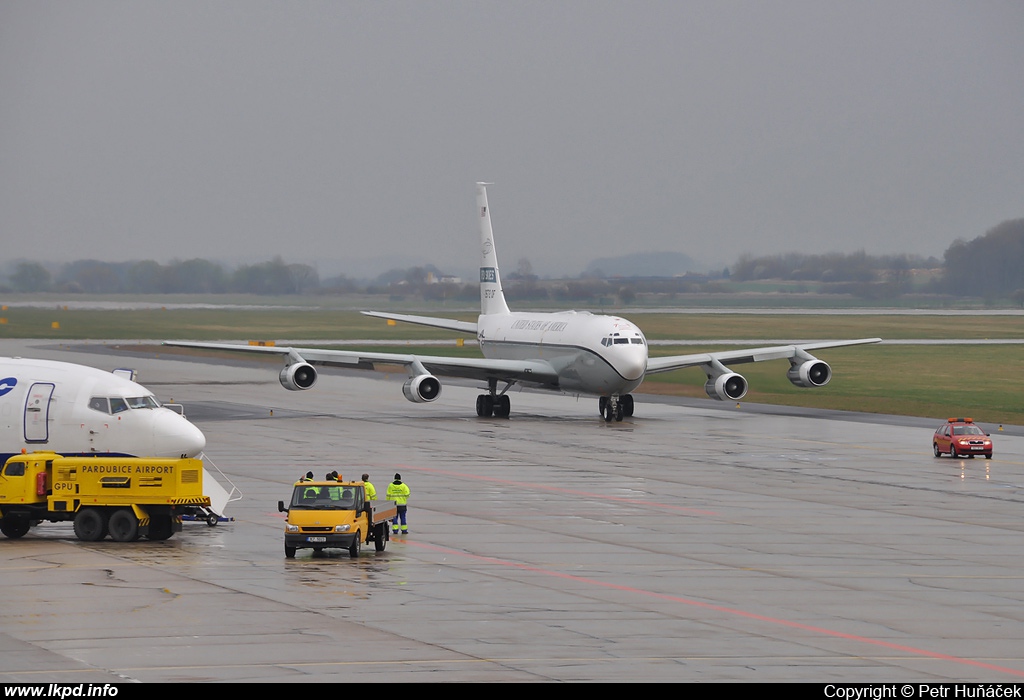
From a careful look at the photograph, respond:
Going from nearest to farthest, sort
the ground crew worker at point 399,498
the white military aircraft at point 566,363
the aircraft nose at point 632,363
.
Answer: the ground crew worker at point 399,498 → the aircraft nose at point 632,363 → the white military aircraft at point 566,363

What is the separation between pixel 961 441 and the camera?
Answer: 169ft

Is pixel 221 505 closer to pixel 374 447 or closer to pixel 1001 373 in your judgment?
pixel 374 447

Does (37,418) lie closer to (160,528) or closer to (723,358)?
(160,528)

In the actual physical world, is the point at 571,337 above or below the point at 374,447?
above

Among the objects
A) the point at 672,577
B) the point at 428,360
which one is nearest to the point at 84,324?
the point at 428,360

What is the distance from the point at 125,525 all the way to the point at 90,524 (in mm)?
845

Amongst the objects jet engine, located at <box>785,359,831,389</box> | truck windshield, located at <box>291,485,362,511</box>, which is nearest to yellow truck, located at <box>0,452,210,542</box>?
truck windshield, located at <box>291,485,362,511</box>

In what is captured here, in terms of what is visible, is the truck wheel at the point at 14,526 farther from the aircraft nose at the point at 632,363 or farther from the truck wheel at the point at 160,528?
the aircraft nose at the point at 632,363

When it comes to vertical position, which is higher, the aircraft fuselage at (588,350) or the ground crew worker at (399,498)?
the aircraft fuselage at (588,350)

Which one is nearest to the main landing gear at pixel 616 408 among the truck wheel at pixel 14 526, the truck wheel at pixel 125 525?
the truck wheel at pixel 125 525

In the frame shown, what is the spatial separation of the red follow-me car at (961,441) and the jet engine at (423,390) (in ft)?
77.2

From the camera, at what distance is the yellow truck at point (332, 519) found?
30141 millimetres

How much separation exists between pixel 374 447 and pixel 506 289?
139 meters

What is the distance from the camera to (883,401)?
251ft
